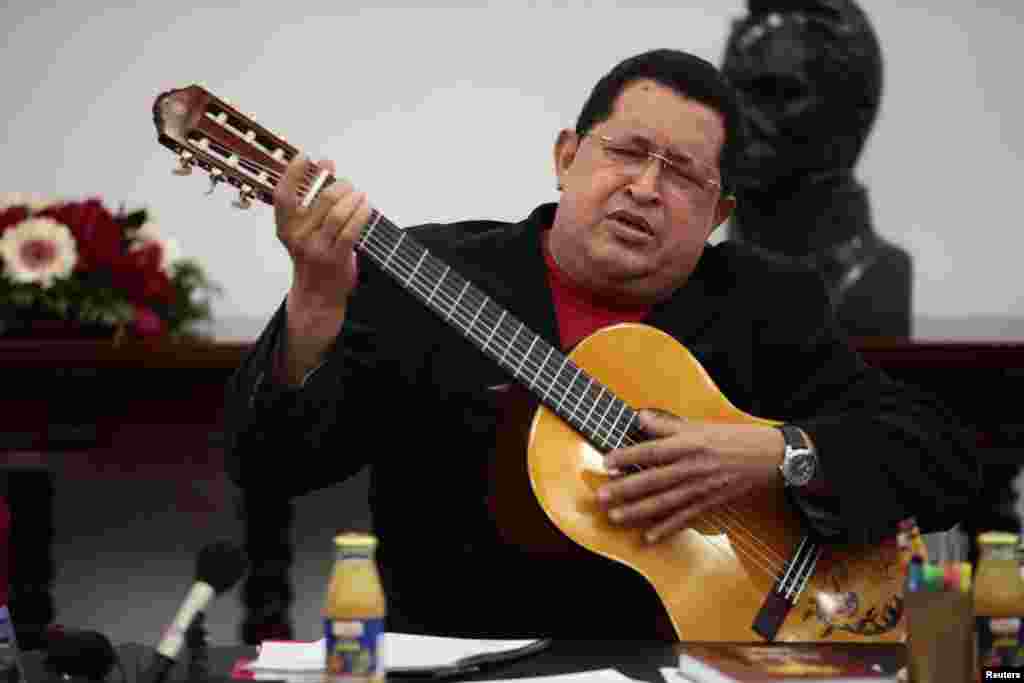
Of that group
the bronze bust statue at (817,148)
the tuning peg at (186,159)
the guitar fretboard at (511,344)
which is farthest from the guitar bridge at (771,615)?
the bronze bust statue at (817,148)

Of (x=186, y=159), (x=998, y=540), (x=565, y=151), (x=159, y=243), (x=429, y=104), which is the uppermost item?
(x=429, y=104)

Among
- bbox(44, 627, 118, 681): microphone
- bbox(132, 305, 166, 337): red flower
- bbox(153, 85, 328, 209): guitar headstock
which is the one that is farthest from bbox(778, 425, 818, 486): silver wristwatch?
bbox(132, 305, 166, 337): red flower

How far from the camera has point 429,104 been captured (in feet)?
11.6

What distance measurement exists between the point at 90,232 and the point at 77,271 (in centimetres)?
8

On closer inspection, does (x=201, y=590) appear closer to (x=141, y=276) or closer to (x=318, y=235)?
(x=318, y=235)

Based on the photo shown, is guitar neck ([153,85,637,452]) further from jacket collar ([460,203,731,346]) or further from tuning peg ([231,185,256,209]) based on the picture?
jacket collar ([460,203,731,346])

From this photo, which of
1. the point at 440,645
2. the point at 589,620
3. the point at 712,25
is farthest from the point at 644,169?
the point at 712,25

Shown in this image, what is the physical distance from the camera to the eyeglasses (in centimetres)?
206

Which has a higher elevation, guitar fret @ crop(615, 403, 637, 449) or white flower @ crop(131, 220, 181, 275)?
white flower @ crop(131, 220, 181, 275)

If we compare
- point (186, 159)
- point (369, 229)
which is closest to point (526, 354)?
point (369, 229)

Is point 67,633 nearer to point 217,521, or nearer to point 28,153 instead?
point 217,521

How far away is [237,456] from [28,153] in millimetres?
1765

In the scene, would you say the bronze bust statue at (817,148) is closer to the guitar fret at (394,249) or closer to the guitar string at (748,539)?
the guitar string at (748,539)

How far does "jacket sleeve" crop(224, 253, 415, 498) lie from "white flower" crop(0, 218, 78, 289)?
1.18 meters
